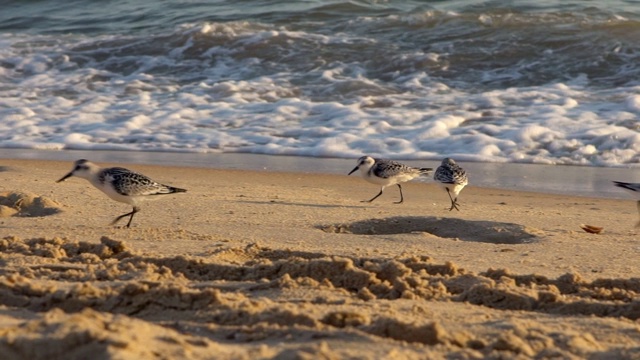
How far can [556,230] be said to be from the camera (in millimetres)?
6926

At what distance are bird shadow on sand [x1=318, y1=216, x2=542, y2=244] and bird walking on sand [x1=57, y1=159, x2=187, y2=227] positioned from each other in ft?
4.19

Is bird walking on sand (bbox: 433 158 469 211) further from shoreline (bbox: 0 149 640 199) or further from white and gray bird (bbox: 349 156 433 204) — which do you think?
shoreline (bbox: 0 149 640 199)

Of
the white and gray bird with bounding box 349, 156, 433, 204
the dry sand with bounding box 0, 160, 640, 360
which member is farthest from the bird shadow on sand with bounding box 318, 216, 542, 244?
the white and gray bird with bounding box 349, 156, 433, 204

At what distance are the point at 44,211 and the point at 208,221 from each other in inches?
49.5

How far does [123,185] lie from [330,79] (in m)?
7.48

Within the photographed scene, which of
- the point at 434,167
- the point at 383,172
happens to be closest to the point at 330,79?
the point at 434,167

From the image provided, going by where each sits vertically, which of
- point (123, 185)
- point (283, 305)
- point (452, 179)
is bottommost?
point (283, 305)

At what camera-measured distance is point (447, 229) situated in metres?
6.95

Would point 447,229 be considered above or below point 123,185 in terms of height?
below

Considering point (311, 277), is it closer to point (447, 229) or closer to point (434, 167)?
point (447, 229)

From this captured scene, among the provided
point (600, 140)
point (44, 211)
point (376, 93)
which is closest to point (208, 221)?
point (44, 211)

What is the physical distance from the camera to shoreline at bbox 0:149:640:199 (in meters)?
9.09

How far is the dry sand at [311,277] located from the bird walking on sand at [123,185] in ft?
0.70

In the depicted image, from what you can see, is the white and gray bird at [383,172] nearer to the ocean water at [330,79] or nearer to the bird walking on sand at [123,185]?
the ocean water at [330,79]
